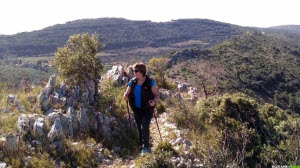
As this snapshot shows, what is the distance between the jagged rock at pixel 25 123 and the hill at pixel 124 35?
2859 inches

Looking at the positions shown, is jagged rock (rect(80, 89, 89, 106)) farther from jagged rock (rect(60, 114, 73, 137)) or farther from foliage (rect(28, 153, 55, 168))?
foliage (rect(28, 153, 55, 168))

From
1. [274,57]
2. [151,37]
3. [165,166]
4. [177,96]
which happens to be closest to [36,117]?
[165,166]

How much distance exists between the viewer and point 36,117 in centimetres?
593

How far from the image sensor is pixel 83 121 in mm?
6629

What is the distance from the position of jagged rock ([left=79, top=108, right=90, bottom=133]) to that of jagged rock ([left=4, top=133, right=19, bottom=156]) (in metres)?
1.87

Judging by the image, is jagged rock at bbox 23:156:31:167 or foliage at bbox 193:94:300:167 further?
foliage at bbox 193:94:300:167

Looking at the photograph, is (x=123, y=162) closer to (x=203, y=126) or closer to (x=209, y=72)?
(x=203, y=126)

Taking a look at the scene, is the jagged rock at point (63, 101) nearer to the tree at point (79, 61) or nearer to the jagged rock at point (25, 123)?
the tree at point (79, 61)

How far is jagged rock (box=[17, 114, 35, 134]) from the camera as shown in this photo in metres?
5.33

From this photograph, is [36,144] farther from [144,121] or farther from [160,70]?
[160,70]

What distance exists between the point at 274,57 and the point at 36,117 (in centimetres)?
7025

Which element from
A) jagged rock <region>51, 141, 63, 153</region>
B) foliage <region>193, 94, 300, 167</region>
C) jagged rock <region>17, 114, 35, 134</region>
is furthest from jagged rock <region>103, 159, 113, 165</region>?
foliage <region>193, 94, 300, 167</region>

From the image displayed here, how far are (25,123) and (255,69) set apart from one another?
58.4m

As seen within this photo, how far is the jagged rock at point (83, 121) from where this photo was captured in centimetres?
654
